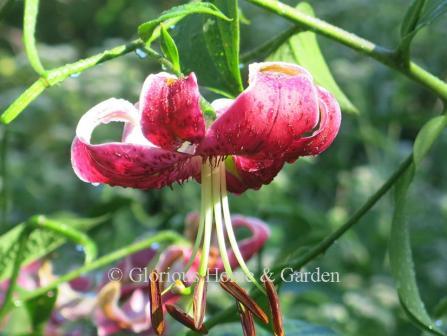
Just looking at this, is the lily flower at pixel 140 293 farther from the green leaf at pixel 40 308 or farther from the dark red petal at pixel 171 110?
the dark red petal at pixel 171 110

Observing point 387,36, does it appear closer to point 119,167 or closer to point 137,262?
point 137,262

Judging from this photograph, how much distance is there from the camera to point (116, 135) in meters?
2.19

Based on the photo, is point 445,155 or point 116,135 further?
point 445,155

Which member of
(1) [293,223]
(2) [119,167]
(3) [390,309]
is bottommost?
(3) [390,309]

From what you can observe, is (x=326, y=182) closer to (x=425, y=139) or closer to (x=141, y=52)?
(x=425, y=139)

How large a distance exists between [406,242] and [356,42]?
0.17 meters

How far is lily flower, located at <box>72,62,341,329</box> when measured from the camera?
21.8 inches

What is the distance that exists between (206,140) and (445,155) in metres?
1.89

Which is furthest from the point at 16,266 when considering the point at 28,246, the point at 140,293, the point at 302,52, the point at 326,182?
the point at 326,182

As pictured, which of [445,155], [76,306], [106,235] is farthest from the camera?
[445,155]

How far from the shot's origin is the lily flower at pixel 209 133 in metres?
0.55

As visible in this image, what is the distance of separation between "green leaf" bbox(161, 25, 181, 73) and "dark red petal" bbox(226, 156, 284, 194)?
0.12 meters

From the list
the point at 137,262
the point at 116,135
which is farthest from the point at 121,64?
the point at 137,262

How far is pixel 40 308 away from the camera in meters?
0.85
